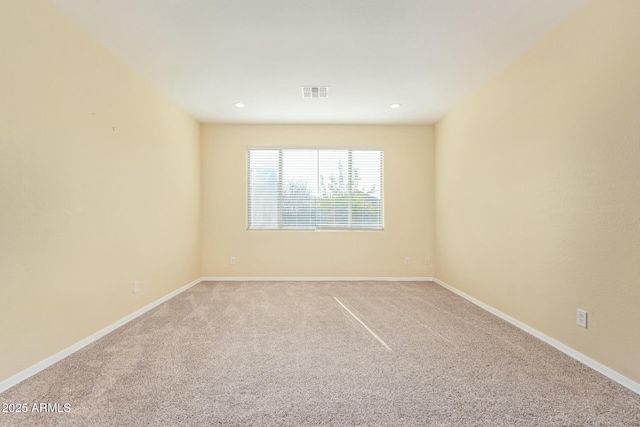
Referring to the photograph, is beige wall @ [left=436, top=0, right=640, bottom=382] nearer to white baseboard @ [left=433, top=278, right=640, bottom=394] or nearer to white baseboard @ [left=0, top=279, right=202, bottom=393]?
white baseboard @ [left=433, top=278, right=640, bottom=394]

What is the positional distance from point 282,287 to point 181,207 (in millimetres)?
1839

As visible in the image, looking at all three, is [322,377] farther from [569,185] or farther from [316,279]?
[316,279]

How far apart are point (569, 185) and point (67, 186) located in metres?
3.83

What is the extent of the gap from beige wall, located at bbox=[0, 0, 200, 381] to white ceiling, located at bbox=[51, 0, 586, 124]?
316 mm

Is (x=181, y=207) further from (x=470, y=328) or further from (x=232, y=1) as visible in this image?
(x=470, y=328)

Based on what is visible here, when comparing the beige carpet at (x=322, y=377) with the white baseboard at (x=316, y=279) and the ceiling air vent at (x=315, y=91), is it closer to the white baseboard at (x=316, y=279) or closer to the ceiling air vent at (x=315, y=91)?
the white baseboard at (x=316, y=279)

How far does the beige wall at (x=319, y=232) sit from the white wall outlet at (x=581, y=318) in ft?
8.94

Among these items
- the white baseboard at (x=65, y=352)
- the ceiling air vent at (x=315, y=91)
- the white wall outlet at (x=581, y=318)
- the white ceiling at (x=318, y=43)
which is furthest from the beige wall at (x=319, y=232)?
the white wall outlet at (x=581, y=318)

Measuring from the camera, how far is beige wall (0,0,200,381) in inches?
73.1

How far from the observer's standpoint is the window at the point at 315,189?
4.93 meters

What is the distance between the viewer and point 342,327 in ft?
9.34

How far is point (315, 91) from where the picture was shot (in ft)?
11.7

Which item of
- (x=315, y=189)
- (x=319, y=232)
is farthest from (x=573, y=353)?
(x=315, y=189)

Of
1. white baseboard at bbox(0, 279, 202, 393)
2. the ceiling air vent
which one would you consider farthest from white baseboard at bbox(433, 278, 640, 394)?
white baseboard at bbox(0, 279, 202, 393)
